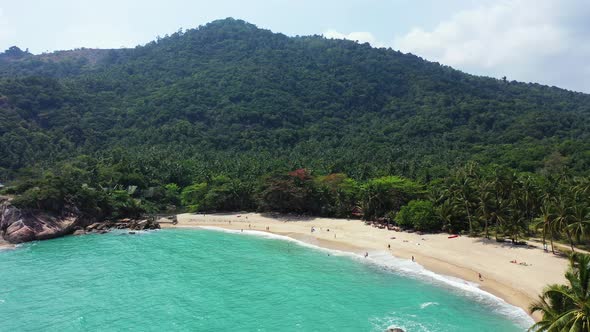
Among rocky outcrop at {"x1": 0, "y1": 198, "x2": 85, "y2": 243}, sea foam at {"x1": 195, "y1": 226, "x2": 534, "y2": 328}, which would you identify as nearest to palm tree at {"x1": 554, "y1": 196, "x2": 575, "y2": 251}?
sea foam at {"x1": 195, "y1": 226, "x2": 534, "y2": 328}

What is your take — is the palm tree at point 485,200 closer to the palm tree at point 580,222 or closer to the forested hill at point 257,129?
the palm tree at point 580,222

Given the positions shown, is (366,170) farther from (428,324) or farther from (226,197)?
(428,324)

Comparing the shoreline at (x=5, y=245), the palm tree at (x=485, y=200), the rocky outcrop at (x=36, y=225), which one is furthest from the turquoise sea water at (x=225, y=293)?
the palm tree at (x=485, y=200)

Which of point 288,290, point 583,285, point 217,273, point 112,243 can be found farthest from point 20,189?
point 583,285

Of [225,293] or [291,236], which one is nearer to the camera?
[225,293]

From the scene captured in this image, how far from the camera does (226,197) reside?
7638cm

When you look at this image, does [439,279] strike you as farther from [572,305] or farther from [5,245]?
[5,245]

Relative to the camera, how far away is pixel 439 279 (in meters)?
40.4

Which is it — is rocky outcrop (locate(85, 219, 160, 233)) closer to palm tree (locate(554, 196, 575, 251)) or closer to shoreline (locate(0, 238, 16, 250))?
shoreline (locate(0, 238, 16, 250))

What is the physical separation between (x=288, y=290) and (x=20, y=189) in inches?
1966

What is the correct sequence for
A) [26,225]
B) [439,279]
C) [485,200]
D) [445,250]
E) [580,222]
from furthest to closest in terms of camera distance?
[26,225] < [485,200] < [445,250] < [439,279] < [580,222]

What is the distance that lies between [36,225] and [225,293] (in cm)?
3822

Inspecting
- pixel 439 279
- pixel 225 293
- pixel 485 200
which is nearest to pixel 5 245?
pixel 225 293

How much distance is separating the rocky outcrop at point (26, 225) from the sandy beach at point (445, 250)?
1846 cm
